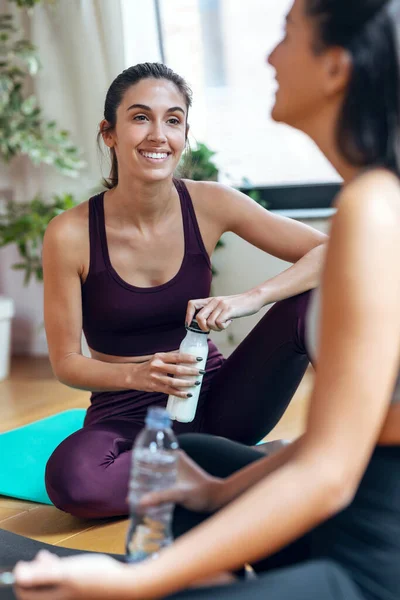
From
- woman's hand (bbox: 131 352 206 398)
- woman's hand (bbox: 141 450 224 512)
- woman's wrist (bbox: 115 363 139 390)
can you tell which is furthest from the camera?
woman's wrist (bbox: 115 363 139 390)

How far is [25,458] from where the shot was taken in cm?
233

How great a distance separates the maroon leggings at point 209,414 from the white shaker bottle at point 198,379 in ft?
0.62

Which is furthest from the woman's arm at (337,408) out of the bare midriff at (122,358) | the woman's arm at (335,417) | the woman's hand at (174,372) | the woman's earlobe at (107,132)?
the woman's earlobe at (107,132)

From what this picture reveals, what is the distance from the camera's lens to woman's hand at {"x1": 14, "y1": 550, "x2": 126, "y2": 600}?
2.50 feet

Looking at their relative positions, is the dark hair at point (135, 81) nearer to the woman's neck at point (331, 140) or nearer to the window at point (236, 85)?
the woman's neck at point (331, 140)

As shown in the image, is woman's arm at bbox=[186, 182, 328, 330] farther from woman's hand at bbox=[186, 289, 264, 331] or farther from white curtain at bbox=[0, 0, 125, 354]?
white curtain at bbox=[0, 0, 125, 354]

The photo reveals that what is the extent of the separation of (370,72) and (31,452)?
Result: 1.80 meters

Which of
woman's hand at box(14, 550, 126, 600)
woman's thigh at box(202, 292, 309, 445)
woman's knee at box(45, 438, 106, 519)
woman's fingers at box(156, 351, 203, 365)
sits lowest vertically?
woman's knee at box(45, 438, 106, 519)

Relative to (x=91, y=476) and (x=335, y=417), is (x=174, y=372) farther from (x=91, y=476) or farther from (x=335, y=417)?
(x=335, y=417)

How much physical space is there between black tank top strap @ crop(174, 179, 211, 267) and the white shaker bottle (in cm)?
32

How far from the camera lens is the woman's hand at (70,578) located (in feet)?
2.50

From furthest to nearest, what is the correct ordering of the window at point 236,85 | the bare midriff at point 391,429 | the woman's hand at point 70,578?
the window at point 236,85
the bare midriff at point 391,429
the woman's hand at point 70,578

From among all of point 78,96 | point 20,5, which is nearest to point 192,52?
point 78,96

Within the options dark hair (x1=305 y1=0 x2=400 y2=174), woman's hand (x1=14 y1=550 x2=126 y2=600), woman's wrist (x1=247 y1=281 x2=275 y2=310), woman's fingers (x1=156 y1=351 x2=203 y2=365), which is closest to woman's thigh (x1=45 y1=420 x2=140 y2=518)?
woman's fingers (x1=156 y1=351 x2=203 y2=365)
